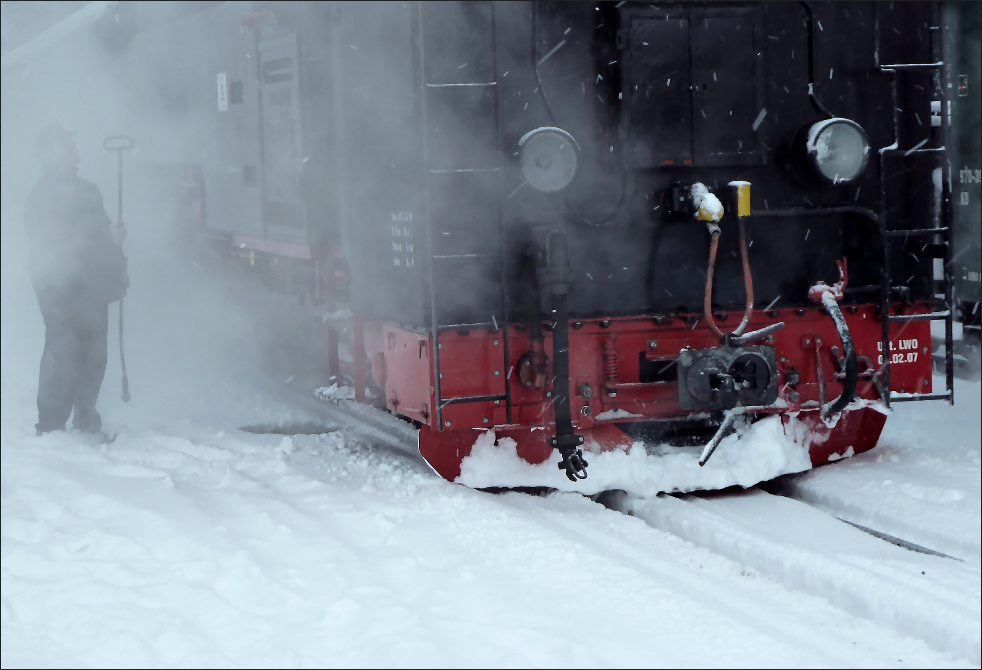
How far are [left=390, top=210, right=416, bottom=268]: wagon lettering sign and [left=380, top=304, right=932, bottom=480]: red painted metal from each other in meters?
0.29

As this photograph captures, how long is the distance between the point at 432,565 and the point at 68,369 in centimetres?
312

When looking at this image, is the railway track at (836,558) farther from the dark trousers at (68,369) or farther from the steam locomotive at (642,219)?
the dark trousers at (68,369)

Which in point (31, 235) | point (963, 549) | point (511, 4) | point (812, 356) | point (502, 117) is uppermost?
point (511, 4)

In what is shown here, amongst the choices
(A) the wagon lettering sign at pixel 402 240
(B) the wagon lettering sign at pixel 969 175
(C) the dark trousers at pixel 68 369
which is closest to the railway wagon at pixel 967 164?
(B) the wagon lettering sign at pixel 969 175

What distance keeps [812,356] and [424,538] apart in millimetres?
1802

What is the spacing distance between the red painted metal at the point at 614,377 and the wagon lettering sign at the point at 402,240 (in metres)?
0.29

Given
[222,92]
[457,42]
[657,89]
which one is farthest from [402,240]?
[222,92]

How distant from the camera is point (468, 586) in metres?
3.54

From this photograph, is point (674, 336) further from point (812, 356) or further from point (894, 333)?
point (894, 333)

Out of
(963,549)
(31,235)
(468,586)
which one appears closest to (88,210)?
(31,235)

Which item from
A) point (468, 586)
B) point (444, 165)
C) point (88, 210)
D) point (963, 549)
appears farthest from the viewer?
point (88, 210)

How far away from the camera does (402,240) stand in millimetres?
4762

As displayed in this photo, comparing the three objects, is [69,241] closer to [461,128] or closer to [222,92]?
[222,92]

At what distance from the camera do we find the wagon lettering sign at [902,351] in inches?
195
